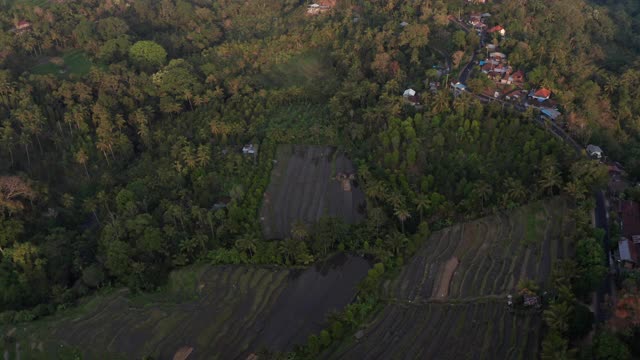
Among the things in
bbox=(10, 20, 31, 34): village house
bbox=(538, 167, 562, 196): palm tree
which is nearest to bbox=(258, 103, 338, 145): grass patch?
bbox=(538, 167, 562, 196): palm tree

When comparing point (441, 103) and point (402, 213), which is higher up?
point (441, 103)

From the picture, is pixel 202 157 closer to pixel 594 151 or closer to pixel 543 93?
pixel 543 93

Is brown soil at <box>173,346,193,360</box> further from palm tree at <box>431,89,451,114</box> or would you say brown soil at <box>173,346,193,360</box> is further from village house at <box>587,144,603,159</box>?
village house at <box>587,144,603,159</box>

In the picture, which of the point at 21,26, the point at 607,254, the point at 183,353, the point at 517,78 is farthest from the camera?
the point at 21,26

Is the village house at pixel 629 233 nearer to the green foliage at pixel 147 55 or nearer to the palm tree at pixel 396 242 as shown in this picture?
the palm tree at pixel 396 242

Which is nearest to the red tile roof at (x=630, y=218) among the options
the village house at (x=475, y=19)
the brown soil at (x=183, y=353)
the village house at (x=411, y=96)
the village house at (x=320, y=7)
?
the village house at (x=411, y=96)

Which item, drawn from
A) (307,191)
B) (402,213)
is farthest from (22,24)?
(402,213)
